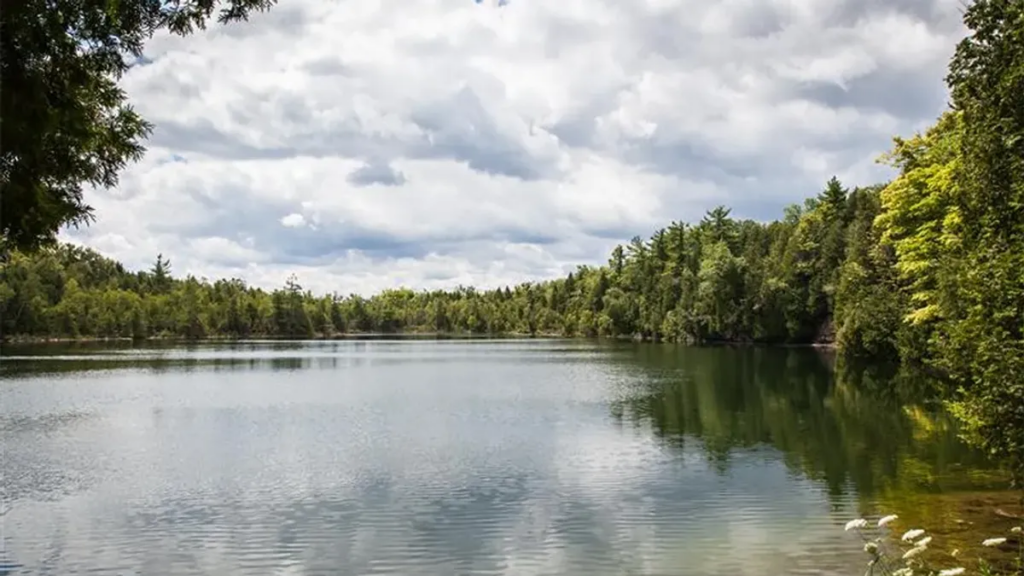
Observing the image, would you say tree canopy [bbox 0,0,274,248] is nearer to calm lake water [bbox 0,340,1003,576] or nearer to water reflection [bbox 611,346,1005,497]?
calm lake water [bbox 0,340,1003,576]

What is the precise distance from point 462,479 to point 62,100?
15352 mm

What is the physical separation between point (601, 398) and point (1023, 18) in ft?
91.4

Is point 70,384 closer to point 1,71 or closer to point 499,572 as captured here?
point 499,572

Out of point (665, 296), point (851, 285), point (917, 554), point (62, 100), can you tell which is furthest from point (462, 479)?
point (665, 296)

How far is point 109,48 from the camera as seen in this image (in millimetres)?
7629

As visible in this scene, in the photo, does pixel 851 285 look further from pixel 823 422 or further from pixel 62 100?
pixel 62 100

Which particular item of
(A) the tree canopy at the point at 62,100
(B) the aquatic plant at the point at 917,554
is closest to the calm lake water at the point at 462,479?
(B) the aquatic plant at the point at 917,554

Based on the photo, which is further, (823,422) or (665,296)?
(665,296)

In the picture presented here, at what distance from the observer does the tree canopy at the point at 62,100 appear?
674 centimetres

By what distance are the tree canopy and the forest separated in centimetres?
84

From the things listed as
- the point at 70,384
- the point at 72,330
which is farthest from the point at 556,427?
the point at 72,330

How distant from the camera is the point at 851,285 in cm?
6178

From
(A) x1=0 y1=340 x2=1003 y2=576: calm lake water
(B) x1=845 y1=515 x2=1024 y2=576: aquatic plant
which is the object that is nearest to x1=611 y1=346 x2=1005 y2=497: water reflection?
(A) x1=0 y1=340 x2=1003 y2=576: calm lake water

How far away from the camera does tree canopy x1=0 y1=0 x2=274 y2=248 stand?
6738mm
